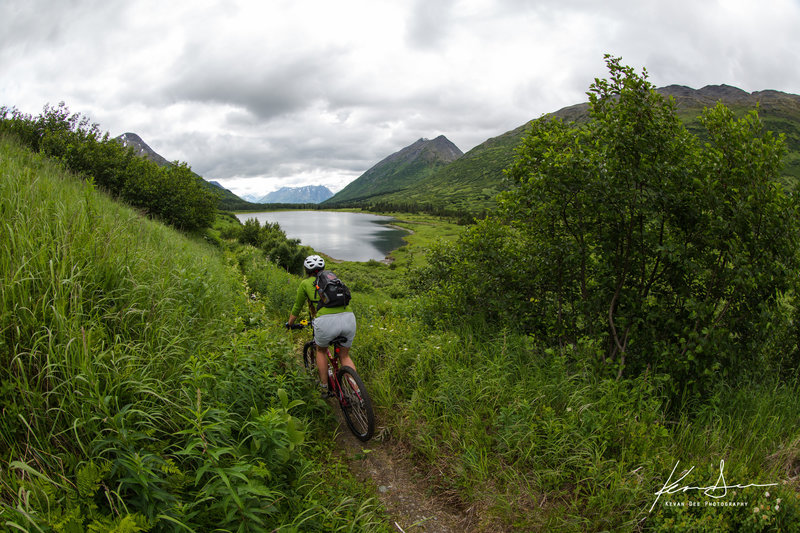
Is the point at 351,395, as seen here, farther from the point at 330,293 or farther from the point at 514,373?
the point at 514,373

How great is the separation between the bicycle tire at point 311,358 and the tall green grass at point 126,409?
0.67 metres

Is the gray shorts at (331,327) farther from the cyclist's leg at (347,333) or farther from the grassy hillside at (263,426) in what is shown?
the grassy hillside at (263,426)

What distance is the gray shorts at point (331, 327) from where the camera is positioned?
489 centimetres

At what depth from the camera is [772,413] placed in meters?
4.15

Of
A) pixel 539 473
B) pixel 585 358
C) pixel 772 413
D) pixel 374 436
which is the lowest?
pixel 374 436

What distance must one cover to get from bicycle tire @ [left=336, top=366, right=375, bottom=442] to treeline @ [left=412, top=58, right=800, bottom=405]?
2.86 m

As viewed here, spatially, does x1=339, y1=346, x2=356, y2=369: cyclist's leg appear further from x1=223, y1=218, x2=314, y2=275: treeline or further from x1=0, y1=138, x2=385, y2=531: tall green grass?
x1=223, y1=218, x2=314, y2=275: treeline

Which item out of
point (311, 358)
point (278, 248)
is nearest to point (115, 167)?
point (278, 248)

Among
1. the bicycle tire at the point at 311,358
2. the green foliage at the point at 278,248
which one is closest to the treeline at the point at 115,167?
the green foliage at the point at 278,248

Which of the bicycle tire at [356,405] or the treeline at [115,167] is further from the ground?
the treeline at [115,167]

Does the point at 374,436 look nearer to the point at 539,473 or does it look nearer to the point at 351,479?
the point at 351,479

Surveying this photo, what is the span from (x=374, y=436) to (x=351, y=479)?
35.1 inches

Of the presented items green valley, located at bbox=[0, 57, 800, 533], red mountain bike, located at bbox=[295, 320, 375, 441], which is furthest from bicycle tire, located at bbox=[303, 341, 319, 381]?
green valley, located at bbox=[0, 57, 800, 533]

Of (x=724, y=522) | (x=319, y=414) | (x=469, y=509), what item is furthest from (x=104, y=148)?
(x=724, y=522)
